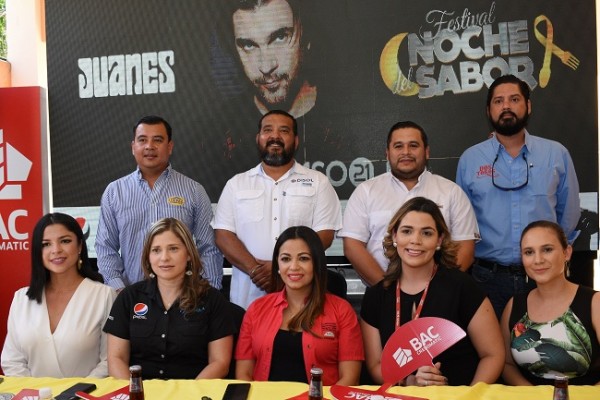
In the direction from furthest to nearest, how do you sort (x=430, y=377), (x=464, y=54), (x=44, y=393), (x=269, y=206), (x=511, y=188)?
(x=464, y=54) → (x=269, y=206) → (x=511, y=188) → (x=430, y=377) → (x=44, y=393)

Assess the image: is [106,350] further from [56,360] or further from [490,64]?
[490,64]

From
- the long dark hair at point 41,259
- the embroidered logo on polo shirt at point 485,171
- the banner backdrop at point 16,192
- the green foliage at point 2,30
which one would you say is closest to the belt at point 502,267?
the embroidered logo on polo shirt at point 485,171

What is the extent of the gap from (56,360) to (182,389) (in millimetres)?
979

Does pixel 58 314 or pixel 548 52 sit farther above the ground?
pixel 548 52

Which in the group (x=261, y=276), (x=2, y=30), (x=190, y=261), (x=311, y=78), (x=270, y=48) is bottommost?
(x=261, y=276)

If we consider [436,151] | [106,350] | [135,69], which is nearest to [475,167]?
[436,151]

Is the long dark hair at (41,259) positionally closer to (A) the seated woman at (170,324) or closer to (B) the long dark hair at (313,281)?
(A) the seated woman at (170,324)

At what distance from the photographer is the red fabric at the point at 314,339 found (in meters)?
2.52

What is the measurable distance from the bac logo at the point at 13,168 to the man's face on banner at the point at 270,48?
1786 millimetres

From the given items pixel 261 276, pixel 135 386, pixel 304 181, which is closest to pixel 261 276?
pixel 261 276

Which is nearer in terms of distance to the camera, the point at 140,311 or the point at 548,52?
the point at 140,311

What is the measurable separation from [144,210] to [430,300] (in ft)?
6.21

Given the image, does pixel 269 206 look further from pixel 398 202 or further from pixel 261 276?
pixel 398 202

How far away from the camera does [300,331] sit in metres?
Result: 2.55
